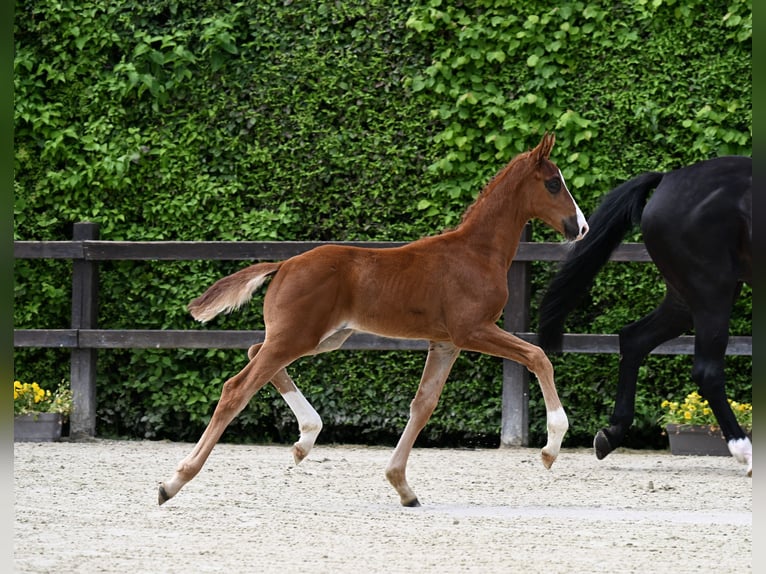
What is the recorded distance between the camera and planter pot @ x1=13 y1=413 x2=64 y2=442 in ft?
26.0

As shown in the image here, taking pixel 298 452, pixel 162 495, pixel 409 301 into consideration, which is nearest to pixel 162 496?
pixel 162 495

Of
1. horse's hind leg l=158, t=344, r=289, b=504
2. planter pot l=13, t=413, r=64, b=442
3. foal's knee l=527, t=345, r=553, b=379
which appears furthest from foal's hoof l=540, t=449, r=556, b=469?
planter pot l=13, t=413, r=64, b=442

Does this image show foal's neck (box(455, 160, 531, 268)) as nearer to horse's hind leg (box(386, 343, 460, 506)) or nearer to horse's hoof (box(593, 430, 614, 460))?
horse's hind leg (box(386, 343, 460, 506))

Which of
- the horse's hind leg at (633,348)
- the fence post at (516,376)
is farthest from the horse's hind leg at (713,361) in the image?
the fence post at (516,376)

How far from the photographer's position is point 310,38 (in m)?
8.34

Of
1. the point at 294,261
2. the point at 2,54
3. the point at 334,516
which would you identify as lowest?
the point at 334,516

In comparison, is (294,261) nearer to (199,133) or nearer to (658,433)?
(199,133)

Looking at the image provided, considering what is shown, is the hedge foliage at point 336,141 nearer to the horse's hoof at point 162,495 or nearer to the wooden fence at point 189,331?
the wooden fence at point 189,331

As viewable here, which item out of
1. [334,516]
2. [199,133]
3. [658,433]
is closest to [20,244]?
[199,133]

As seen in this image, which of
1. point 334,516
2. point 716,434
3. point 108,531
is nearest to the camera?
point 108,531

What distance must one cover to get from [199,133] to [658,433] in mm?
4241

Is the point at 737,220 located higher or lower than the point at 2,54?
lower

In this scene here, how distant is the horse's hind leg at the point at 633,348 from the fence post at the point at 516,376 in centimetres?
110

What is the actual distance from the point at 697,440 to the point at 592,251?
5.49 ft
